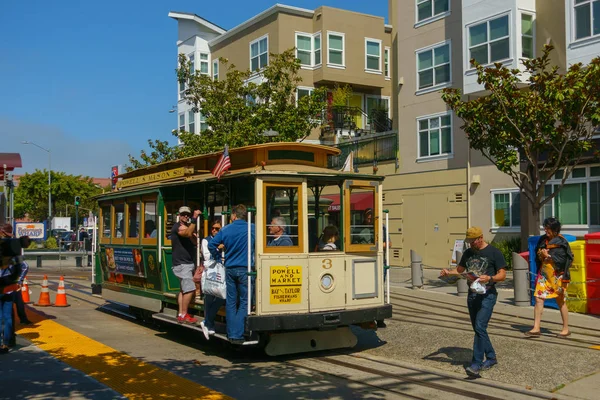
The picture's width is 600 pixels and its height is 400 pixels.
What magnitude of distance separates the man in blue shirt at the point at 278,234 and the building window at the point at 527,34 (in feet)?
55.7

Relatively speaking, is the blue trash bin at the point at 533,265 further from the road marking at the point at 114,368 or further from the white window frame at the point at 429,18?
the white window frame at the point at 429,18

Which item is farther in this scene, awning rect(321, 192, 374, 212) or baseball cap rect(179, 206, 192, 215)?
baseball cap rect(179, 206, 192, 215)

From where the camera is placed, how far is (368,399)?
694 centimetres

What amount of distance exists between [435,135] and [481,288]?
1938 centimetres

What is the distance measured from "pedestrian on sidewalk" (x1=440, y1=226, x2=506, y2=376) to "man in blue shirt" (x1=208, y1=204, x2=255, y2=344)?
2.54 m

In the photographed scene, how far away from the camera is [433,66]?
26953 mm

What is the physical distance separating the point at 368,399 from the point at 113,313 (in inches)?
332

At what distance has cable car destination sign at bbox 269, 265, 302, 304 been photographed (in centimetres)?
866

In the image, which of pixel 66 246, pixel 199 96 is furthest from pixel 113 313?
pixel 66 246

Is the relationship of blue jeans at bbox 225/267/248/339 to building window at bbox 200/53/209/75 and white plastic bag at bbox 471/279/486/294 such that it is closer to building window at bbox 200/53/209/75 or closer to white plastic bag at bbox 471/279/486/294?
white plastic bag at bbox 471/279/486/294

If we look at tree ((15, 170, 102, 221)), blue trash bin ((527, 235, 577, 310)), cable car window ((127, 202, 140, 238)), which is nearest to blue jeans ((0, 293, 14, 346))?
cable car window ((127, 202, 140, 238))

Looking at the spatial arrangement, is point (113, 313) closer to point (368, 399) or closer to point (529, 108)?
point (368, 399)

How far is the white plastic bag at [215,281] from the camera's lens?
29.4 ft

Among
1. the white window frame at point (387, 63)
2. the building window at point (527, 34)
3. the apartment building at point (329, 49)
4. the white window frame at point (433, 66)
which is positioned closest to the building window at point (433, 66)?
the white window frame at point (433, 66)
